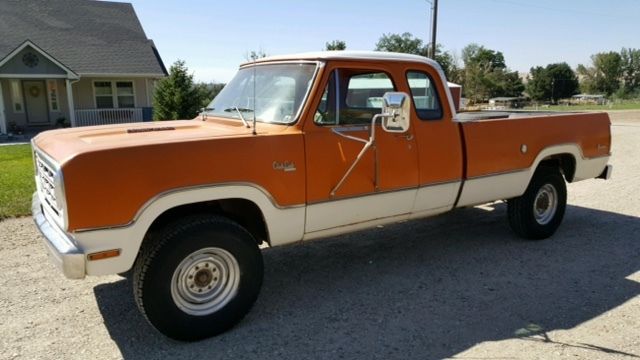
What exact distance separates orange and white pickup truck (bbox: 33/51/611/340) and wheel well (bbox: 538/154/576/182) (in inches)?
25.9

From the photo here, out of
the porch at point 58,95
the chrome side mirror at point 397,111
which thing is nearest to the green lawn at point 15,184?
the chrome side mirror at point 397,111

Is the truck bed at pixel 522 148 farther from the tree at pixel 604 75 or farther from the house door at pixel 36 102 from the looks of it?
the tree at pixel 604 75

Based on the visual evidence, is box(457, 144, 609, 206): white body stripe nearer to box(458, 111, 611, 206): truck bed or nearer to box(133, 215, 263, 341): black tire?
box(458, 111, 611, 206): truck bed

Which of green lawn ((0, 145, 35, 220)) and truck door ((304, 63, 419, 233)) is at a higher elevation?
truck door ((304, 63, 419, 233))

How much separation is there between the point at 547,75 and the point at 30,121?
9487 centimetres

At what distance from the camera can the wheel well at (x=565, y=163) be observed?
6.21m

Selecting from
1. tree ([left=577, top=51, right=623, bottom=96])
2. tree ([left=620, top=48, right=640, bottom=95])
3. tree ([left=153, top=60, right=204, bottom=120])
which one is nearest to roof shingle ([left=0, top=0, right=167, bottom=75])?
tree ([left=153, top=60, right=204, bottom=120])

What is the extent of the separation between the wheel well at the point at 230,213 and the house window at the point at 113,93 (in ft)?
74.9

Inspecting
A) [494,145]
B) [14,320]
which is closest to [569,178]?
[494,145]

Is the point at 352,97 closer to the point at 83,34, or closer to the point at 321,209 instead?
the point at 321,209

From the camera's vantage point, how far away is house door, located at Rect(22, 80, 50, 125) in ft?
76.9

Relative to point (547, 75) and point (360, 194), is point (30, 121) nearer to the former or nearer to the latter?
point (360, 194)

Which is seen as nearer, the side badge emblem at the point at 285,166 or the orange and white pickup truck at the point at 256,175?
the orange and white pickup truck at the point at 256,175

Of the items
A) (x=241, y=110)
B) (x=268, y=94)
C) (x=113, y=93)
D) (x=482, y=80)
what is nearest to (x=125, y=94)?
(x=113, y=93)
